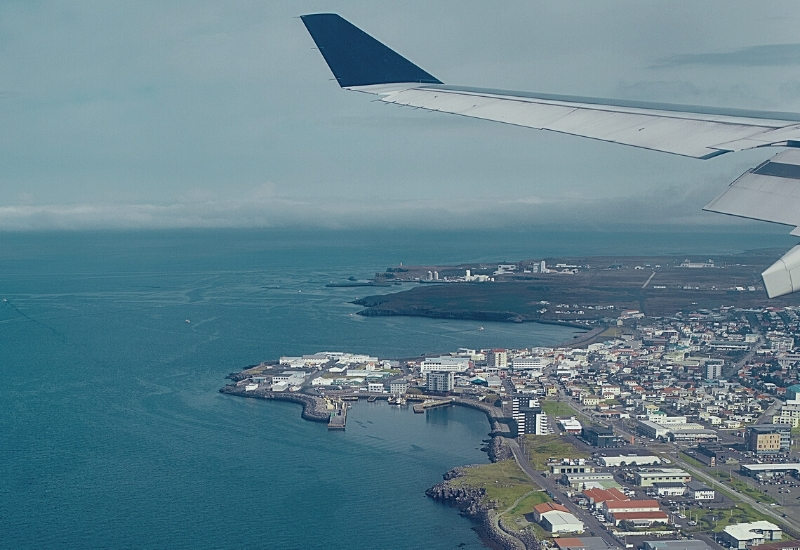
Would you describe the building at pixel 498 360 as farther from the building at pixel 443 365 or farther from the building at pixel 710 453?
the building at pixel 710 453

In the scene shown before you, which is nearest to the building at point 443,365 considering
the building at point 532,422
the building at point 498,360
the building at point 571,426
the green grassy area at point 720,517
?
the building at point 498,360

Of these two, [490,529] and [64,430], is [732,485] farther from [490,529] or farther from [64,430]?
[64,430]

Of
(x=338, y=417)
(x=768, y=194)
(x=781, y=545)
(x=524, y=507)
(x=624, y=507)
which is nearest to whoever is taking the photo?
(x=768, y=194)

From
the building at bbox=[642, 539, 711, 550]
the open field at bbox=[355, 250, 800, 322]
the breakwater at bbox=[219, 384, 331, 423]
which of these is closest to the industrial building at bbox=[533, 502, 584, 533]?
the building at bbox=[642, 539, 711, 550]

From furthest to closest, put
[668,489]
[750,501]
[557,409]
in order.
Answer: [557,409], [668,489], [750,501]

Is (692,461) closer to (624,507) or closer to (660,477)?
(660,477)

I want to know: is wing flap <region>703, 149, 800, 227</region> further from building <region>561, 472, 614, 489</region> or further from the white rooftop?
building <region>561, 472, 614, 489</region>

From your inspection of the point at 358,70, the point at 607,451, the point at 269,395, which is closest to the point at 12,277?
the point at 269,395

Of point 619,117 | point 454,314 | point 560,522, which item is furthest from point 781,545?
point 454,314
